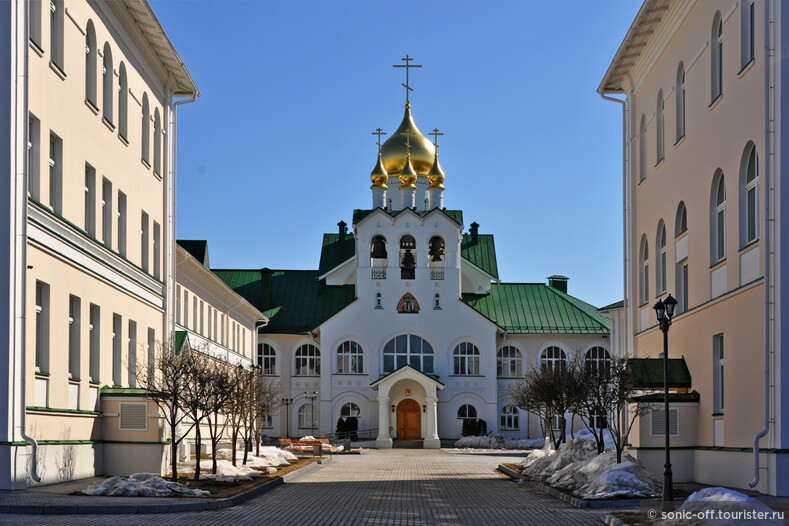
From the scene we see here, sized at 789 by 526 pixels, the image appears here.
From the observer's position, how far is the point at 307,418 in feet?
229

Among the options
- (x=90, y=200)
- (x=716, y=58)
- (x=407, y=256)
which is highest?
(x=716, y=58)

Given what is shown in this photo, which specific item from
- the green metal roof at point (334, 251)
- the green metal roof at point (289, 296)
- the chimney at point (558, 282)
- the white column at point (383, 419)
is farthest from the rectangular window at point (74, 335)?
the chimney at point (558, 282)

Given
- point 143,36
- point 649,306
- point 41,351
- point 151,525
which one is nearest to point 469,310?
point 649,306

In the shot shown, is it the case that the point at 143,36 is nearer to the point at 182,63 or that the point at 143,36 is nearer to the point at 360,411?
the point at 182,63

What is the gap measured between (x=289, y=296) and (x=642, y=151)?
43.7m

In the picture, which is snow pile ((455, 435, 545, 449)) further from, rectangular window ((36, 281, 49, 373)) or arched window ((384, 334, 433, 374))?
rectangular window ((36, 281, 49, 373))

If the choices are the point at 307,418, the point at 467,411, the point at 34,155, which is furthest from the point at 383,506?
the point at 307,418

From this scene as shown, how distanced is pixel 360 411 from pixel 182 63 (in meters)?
37.0

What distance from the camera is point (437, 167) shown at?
7638 centimetres

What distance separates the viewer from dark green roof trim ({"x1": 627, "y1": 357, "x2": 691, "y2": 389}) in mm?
27938

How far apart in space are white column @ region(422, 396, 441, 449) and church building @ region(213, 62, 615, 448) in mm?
56

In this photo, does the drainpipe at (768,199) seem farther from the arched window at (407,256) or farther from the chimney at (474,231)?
the chimney at (474,231)

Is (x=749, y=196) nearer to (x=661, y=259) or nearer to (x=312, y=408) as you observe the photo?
(x=661, y=259)

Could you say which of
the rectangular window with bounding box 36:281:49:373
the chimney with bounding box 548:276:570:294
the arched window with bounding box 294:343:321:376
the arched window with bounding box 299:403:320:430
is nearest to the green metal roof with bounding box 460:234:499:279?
the chimney with bounding box 548:276:570:294
